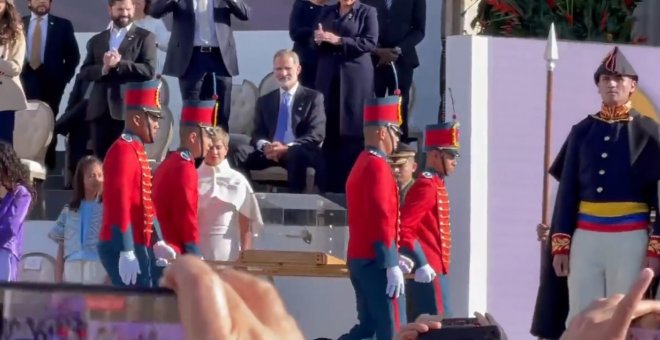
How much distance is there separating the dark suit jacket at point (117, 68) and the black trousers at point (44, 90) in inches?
15.8

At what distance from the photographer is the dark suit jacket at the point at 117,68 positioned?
8695 millimetres

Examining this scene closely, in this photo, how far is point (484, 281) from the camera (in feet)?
26.6

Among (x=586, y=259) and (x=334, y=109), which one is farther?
(x=334, y=109)

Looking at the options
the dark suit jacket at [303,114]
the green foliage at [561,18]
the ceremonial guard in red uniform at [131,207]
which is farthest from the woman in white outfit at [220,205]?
the green foliage at [561,18]

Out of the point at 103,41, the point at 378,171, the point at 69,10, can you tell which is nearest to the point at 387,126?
the point at 378,171

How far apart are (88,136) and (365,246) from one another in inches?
89.7

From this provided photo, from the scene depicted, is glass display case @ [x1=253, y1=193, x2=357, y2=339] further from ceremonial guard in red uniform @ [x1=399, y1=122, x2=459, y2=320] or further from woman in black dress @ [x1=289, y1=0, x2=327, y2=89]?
woman in black dress @ [x1=289, y1=0, x2=327, y2=89]

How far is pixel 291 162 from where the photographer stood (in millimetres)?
8578

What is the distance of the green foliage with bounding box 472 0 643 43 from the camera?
9.60 m

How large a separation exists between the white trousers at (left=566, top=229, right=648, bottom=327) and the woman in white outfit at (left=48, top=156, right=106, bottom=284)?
7.63 ft

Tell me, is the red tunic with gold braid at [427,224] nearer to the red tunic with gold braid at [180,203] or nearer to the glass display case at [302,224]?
the glass display case at [302,224]

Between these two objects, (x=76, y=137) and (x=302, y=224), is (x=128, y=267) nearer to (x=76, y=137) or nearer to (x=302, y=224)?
(x=302, y=224)

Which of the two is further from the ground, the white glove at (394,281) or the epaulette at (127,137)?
the epaulette at (127,137)

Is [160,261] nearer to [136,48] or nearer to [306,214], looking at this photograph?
[306,214]
